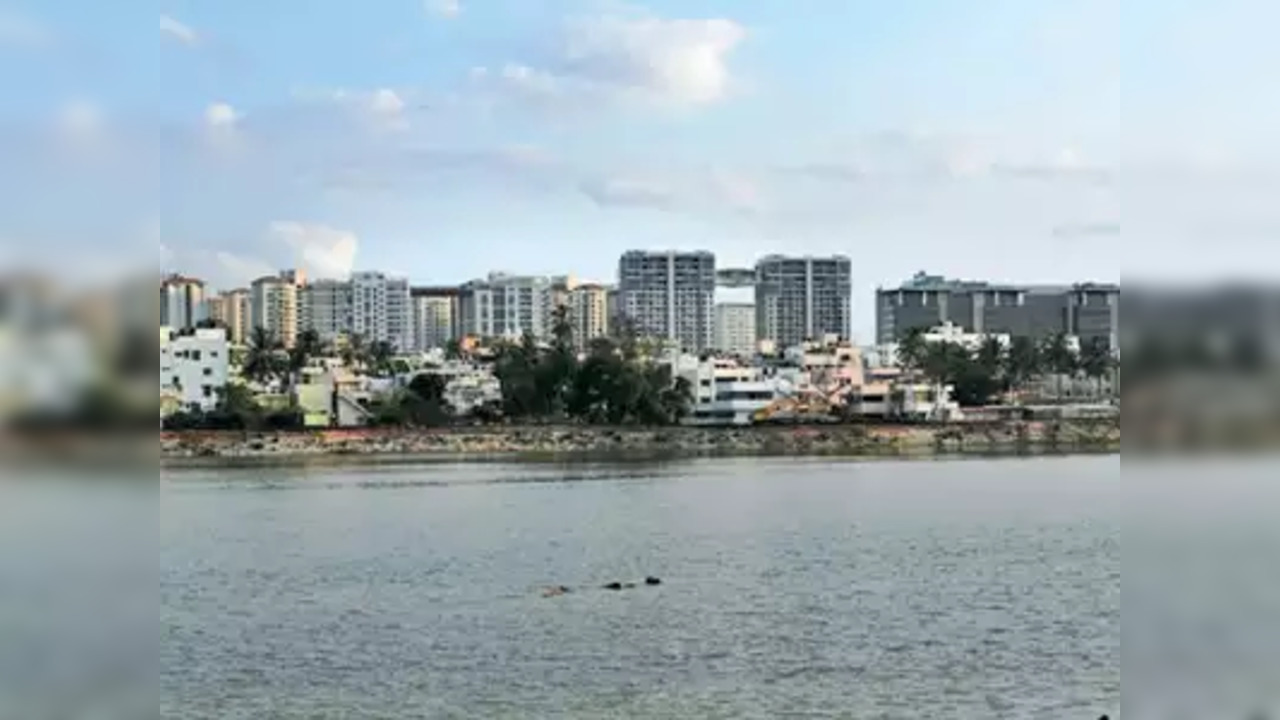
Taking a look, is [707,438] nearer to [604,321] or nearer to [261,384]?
[261,384]

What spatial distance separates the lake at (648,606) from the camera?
10.9 m

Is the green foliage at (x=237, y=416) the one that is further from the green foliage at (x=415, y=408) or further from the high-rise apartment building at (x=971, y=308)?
the high-rise apartment building at (x=971, y=308)

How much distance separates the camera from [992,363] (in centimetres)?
6028

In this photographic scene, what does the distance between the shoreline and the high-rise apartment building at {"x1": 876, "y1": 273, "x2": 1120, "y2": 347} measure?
15354mm

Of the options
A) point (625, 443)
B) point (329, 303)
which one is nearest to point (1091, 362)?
point (625, 443)

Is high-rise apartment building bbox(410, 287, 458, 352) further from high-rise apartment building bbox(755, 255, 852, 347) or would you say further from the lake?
the lake

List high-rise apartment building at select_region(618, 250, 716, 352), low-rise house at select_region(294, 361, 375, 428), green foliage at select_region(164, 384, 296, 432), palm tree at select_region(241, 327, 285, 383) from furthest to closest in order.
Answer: high-rise apartment building at select_region(618, 250, 716, 352), palm tree at select_region(241, 327, 285, 383), low-rise house at select_region(294, 361, 375, 428), green foliage at select_region(164, 384, 296, 432)

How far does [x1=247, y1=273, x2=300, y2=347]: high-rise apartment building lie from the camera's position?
8062 cm

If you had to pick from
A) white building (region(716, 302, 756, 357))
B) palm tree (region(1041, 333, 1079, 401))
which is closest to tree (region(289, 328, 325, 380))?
palm tree (region(1041, 333, 1079, 401))

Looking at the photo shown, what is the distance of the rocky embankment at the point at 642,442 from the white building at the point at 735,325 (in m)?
51.1

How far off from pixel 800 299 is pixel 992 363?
43.5 m

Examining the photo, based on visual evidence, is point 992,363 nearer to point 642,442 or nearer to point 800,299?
point 642,442
